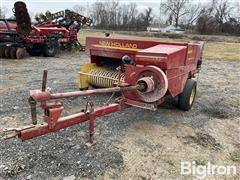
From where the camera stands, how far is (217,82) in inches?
324

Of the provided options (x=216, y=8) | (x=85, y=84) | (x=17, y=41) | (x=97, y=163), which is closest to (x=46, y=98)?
(x=97, y=163)

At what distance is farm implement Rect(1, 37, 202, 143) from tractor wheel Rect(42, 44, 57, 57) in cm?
664

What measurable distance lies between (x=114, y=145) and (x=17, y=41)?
29.5 ft

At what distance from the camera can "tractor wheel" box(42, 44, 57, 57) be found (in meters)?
12.2

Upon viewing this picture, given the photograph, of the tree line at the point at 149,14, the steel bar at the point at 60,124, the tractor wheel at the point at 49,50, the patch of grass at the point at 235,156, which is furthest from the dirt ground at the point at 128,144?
the tree line at the point at 149,14

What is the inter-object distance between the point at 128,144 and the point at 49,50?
9275 mm

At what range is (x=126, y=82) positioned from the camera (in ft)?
13.9

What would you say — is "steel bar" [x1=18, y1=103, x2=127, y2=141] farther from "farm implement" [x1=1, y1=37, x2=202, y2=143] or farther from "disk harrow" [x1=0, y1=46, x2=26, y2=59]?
"disk harrow" [x1=0, y1=46, x2=26, y2=59]

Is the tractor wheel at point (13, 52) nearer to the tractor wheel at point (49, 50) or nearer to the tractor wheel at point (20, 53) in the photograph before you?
the tractor wheel at point (20, 53)

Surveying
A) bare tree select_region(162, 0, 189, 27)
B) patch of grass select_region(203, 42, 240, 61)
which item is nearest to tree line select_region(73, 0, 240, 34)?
bare tree select_region(162, 0, 189, 27)

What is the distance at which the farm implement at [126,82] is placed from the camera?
2901 mm

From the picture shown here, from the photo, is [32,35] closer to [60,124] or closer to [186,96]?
[186,96]

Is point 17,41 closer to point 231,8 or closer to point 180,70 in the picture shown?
point 180,70

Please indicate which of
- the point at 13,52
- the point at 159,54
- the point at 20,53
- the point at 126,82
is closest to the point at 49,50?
the point at 20,53
